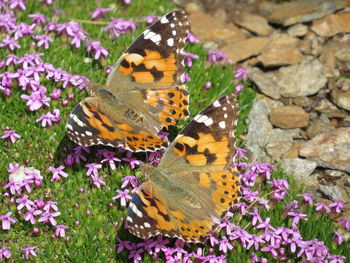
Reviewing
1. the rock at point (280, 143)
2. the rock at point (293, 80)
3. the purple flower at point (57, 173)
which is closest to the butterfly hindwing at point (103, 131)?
the purple flower at point (57, 173)

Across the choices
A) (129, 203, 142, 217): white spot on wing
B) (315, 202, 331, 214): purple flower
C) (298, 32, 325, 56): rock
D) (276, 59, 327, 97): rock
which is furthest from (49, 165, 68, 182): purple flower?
(298, 32, 325, 56): rock

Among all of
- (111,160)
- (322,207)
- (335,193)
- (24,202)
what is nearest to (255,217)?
(322,207)

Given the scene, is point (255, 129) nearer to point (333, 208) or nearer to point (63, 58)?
point (333, 208)

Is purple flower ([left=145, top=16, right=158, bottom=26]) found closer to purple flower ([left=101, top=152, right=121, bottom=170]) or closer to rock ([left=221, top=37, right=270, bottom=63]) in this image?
rock ([left=221, top=37, right=270, bottom=63])

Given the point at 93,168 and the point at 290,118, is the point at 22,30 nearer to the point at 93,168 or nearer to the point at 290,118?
the point at 93,168

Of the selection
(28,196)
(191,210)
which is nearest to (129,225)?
(191,210)

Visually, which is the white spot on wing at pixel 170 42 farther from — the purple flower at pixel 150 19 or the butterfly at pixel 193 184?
the purple flower at pixel 150 19
